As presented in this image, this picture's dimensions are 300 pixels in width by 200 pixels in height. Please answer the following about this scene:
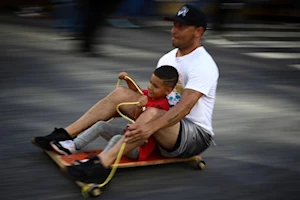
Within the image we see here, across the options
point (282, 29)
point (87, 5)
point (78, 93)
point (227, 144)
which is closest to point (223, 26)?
point (282, 29)

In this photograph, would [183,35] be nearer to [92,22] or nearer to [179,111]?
[179,111]

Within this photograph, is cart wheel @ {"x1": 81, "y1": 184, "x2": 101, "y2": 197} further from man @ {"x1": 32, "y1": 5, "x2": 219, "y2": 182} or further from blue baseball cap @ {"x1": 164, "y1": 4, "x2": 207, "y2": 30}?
blue baseball cap @ {"x1": 164, "y1": 4, "x2": 207, "y2": 30}

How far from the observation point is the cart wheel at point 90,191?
14.1 ft

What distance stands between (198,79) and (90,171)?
1.05 meters

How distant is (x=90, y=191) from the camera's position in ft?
14.1

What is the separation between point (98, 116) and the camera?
504 cm

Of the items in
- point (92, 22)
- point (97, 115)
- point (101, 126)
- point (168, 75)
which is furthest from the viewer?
point (92, 22)

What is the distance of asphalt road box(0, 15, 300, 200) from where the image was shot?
4672 mm

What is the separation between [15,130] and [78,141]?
44.6 inches

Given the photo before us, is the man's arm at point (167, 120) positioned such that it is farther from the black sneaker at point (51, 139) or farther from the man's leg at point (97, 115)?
the black sneaker at point (51, 139)

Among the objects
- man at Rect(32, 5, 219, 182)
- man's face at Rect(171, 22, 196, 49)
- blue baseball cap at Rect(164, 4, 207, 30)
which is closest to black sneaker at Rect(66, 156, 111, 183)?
man at Rect(32, 5, 219, 182)

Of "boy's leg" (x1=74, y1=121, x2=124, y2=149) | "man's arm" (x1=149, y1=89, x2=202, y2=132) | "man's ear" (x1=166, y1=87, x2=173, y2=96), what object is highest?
"man's ear" (x1=166, y1=87, x2=173, y2=96)

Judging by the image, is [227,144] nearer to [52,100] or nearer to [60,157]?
[60,157]

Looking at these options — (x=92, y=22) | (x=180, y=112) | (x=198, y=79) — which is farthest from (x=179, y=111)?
(x=92, y=22)
